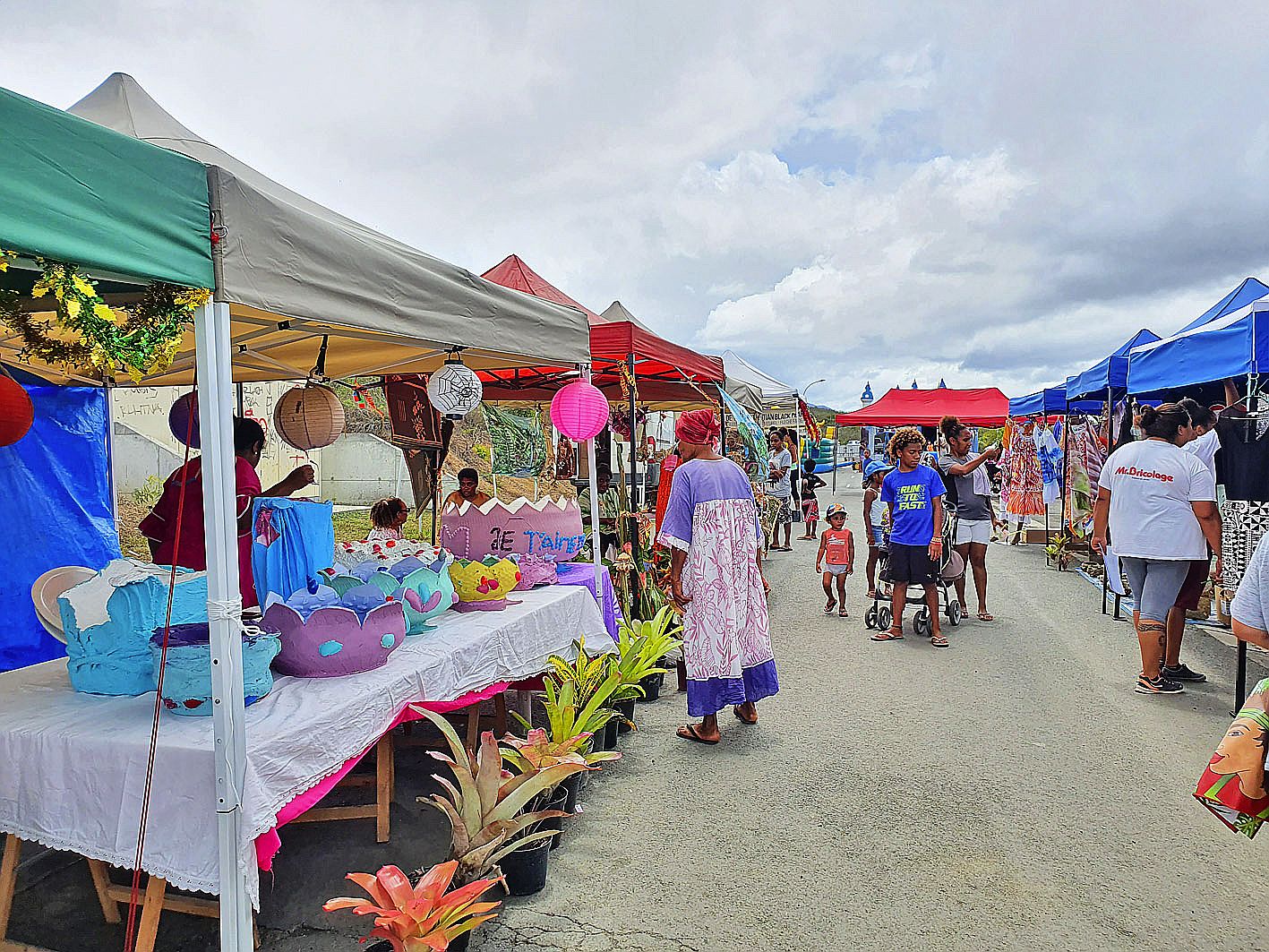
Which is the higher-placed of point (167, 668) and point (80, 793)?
point (167, 668)

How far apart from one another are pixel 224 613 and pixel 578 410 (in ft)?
10.5

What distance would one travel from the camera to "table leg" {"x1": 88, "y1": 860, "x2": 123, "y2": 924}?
2740mm

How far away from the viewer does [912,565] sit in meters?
6.83

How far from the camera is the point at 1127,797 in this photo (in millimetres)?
3883

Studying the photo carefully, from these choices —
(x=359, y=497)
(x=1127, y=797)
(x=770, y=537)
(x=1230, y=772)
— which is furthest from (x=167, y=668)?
(x=359, y=497)

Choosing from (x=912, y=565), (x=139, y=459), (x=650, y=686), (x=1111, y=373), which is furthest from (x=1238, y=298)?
(x=139, y=459)

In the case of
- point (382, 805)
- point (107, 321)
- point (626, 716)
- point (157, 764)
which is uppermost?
point (107, 321)

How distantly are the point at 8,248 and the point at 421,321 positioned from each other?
1.61 meters

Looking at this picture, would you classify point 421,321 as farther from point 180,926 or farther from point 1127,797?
point 1127,797

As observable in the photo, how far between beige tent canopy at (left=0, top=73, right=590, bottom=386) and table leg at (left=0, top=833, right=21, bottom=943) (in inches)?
68.2

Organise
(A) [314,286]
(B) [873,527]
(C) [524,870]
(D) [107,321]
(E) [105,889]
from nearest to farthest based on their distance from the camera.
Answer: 1. (D) [107,321]
2. (A) [314,286]
3. (E) [105,889]
4. (C) [524,870]
5. (B) [873,527]

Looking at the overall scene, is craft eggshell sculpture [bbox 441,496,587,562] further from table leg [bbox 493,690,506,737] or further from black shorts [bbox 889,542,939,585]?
black shorts [bbox 889,542,939,585]

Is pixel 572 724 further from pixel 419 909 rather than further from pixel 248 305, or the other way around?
pixel 248 305

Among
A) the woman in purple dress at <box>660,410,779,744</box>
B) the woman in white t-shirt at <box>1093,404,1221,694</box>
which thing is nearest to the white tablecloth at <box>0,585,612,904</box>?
the woman in purple dress at <box>660,410,779,744</box>
